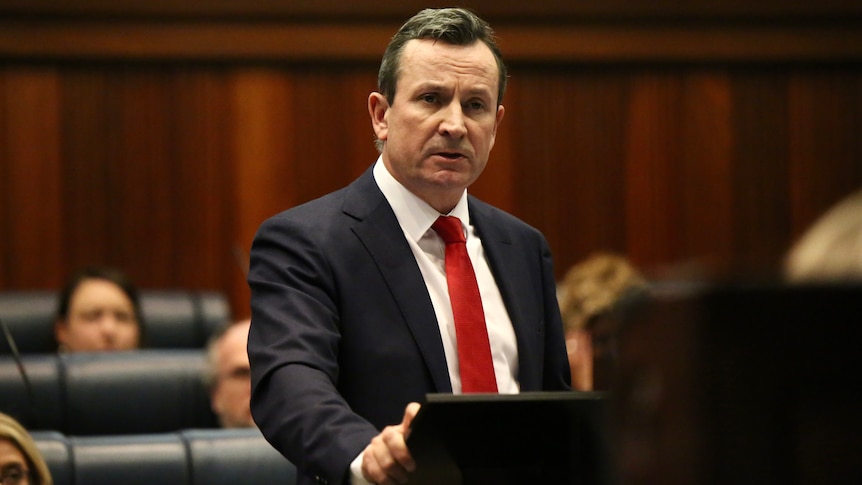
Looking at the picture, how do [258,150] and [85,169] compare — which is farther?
[258,150]

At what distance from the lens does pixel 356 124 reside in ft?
17.1

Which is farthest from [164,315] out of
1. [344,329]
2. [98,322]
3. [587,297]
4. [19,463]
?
[344,329]

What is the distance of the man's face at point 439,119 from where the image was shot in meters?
1.91

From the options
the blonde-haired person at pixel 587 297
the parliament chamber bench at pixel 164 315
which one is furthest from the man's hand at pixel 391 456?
the parliament chamber bench at pixel 164 315

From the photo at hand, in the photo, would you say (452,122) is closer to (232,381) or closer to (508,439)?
(508,439)

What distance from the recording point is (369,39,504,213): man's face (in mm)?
1909

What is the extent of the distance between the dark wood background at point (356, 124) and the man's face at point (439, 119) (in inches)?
119

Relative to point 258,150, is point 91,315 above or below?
below

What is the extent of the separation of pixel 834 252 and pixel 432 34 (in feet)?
4.33

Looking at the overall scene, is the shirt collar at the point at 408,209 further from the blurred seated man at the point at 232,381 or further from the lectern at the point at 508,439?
the blurred seated man at the point at 232,381

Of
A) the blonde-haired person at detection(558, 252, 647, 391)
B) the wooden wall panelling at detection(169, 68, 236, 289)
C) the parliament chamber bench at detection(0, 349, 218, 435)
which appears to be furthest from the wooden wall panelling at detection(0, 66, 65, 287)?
the blonde-haired person at detection(558, 252, 647, 391)

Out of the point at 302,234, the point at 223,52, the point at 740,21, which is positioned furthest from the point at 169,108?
the point at 302,234

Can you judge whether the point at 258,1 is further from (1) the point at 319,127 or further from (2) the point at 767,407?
(2) the point at 767,407

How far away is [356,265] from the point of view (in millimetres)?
1828
